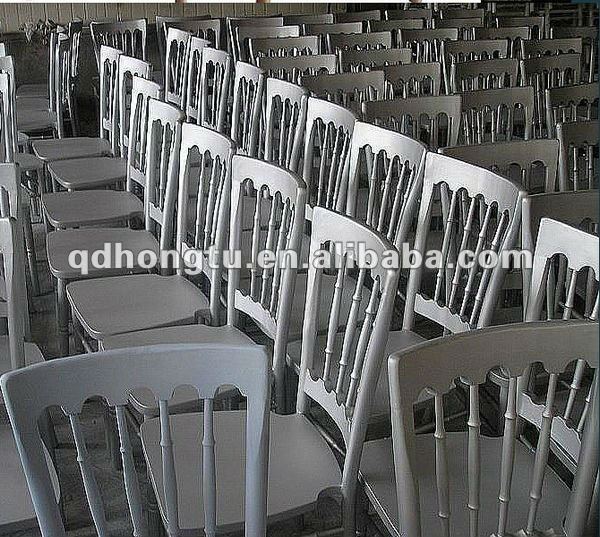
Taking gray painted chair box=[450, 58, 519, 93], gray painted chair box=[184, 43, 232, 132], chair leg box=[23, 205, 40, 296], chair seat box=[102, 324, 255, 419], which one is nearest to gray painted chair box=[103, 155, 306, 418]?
chair seat box=[102, 324, 255, 419]

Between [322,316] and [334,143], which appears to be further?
[334,143]

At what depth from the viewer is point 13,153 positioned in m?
3.66

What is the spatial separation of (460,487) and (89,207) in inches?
85.2

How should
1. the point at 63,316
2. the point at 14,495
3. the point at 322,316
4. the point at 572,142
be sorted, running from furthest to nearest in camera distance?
the point at 63,316 → the point at 572,142 → the point at 322,316 → the point at 14,495

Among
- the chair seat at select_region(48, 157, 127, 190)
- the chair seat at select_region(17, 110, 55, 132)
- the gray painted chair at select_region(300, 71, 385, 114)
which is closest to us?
the gray painted chair at select_region(300, 71, 385, 114)

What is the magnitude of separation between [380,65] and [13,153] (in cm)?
184

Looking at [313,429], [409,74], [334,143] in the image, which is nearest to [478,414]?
[313,429]

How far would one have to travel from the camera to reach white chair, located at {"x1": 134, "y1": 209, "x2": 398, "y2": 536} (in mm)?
1645

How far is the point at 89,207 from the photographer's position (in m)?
3.39

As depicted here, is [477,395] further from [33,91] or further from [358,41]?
[33,91]

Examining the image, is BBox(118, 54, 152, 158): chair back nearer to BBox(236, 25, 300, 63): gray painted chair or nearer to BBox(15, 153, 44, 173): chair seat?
BBox(15, 153, 44, 173): chair seat

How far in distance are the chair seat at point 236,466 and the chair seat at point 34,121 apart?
345 cm

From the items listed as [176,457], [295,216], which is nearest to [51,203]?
[295,216]

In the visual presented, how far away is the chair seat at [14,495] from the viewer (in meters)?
1.62
